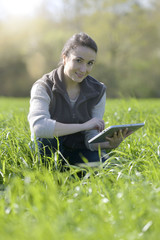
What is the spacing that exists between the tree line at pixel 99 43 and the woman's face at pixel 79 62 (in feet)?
73.0

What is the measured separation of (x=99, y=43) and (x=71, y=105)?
23568mm

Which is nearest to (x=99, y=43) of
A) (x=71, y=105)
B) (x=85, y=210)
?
(x=71, y=105)

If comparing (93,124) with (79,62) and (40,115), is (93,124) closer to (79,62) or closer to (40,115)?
(40,115)

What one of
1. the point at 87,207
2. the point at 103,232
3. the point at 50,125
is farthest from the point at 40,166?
the point at 103,232

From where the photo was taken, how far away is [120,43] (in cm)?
2711

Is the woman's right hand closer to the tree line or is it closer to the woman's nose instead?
the woman's nose

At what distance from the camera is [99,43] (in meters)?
26.4

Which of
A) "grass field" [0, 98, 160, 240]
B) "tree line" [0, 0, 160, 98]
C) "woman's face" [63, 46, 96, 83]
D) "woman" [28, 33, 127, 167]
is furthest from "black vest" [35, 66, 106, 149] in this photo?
"tree line" [0, 0, 160, 98]

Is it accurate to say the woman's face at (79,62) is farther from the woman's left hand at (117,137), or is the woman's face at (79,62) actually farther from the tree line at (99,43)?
the tree line at (99,43)

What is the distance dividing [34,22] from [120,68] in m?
7.29

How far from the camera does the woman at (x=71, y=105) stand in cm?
313

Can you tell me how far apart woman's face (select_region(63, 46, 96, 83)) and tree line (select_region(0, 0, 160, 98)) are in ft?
73.0

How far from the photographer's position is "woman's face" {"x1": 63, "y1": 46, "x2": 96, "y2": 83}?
3260mm

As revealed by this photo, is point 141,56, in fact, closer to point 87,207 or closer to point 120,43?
point 120,43
